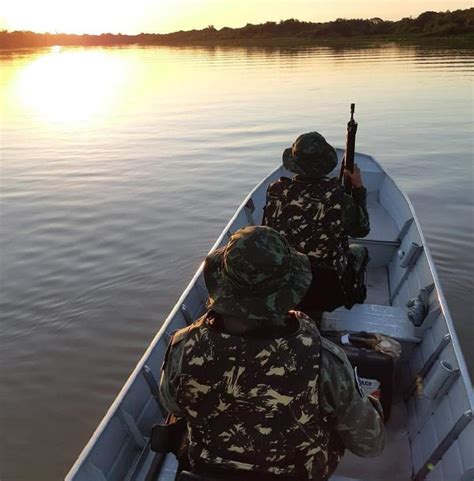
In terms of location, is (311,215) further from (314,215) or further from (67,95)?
(67,95)

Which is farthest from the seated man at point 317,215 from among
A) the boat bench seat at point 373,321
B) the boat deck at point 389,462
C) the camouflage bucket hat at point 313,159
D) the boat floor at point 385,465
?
the boat floor at point 385,465

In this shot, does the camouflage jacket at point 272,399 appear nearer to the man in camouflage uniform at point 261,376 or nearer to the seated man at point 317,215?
the man in camouflage uniform at point 261,376

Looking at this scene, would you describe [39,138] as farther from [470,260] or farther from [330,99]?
[470,260]

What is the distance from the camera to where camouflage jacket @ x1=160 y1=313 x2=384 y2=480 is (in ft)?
6.89

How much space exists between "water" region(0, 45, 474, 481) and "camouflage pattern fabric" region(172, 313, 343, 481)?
10.9 feet

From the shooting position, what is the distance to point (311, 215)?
13.7 feet

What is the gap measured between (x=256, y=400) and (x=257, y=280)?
0.55 metres

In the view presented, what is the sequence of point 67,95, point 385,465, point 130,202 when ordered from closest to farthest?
point 385,465 → point 130,202 → point 67,95

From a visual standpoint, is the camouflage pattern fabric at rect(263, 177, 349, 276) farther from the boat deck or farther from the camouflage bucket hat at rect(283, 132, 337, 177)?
the boat deck

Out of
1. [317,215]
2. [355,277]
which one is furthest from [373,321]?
[317,215]

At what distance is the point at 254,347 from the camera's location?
2.09 metres

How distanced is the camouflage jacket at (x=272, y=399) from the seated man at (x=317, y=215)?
1.98 m

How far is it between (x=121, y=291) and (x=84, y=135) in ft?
39.3

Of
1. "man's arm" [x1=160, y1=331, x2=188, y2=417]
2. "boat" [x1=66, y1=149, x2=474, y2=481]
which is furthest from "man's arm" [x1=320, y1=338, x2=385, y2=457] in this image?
"boat" [x1=66, y1=149, x2=474, y2=481]
